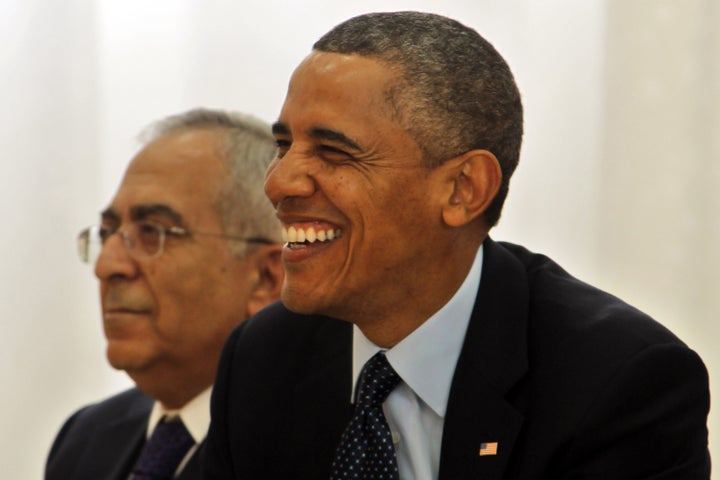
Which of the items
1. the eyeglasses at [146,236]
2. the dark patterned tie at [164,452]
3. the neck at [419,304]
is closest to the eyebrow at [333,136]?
the neck at [419,304]

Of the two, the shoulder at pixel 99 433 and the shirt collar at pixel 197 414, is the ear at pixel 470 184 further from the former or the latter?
the shoulder at pixel 99 433

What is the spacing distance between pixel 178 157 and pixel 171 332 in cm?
42

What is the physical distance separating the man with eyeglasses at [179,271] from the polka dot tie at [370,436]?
2.35 feet

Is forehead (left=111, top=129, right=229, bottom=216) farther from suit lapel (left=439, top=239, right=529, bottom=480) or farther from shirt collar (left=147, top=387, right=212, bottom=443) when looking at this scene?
suit lapel (left=439, top=239, right=529, bottom=480)

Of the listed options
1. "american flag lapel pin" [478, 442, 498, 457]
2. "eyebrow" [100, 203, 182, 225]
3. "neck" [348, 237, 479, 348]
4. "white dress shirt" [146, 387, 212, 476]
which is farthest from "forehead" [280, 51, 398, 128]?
"white dress shirt" [146, 387, 212, 476]

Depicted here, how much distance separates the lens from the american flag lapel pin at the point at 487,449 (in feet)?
5.86

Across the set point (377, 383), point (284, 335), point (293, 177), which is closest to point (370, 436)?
point (377, 383)

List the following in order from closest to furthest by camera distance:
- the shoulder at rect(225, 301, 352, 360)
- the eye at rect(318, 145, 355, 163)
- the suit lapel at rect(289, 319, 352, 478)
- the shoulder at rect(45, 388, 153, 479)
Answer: the eye at rect(318, 145, 355, 163), the suit lapel at rect(289, 319, 352, 478), the shoulder at rect(225, 301, 352, 360), the shoulder at rect(45, 388, 153, 479)

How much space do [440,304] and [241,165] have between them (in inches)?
37.5

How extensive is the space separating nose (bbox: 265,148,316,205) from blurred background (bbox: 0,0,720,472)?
Result: 1.23m

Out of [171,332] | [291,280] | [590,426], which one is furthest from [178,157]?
[590,426]

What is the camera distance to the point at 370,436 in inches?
74.3

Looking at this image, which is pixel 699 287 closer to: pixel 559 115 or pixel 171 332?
pixel 559 115

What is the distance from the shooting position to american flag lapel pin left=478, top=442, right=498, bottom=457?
179 cm
